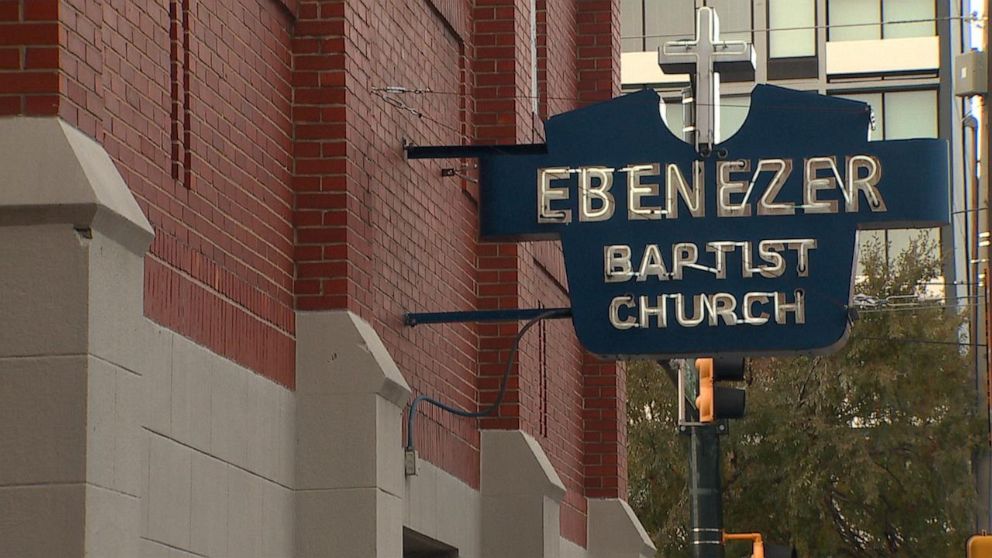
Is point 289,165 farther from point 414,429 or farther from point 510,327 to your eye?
point 510,327

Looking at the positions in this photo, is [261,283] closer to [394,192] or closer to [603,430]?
[394,192]

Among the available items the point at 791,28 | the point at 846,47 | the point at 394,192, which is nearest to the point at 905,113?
the point at 846,47

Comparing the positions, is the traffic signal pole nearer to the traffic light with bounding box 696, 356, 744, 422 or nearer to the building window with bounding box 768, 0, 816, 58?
the traffic light with bounding box 696, 356, 744, 422

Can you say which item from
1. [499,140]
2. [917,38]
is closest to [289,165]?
[499,140]

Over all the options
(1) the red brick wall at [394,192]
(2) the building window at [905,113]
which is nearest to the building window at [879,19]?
(2) the building window at [905,113]

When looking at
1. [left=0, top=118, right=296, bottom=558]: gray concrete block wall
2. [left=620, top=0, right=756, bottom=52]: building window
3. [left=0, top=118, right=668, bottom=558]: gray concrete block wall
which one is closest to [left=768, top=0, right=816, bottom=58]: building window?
[left=620, top=0, right=756, bottom=52]: building window

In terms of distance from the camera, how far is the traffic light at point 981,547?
11031 mm

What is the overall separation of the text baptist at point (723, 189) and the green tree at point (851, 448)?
856 inches

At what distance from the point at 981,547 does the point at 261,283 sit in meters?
4.12

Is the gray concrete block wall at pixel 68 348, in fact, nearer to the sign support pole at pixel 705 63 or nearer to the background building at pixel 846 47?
the sign support pole at pixel 705 63

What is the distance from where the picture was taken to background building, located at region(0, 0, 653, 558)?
756cm

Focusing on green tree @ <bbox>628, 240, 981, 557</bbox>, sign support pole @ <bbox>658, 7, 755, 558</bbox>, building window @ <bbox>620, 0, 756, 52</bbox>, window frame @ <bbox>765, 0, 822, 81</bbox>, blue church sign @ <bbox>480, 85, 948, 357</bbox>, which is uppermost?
building window @ <bbox>620, 0, 756, 52</bbox>

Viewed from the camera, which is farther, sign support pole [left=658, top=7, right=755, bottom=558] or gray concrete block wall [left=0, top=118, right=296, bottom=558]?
sign support pole [left=658, top=7, right=755, bottom=558]

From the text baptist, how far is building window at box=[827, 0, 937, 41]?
3966cm
